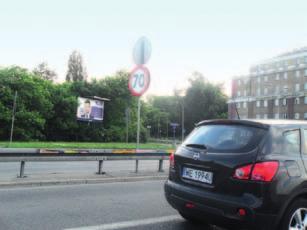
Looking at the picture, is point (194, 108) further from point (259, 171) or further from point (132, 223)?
point (259, 171)

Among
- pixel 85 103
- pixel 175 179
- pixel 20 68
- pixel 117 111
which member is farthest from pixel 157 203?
pixel 117 111

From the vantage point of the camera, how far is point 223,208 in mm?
4324

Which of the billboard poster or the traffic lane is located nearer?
the traffic lane

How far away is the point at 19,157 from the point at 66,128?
39186 mm

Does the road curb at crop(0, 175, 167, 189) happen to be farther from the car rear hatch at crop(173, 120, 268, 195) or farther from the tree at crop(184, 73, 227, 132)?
the tree at crop(184, 73, 227, 132)

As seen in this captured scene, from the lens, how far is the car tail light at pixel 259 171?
165 inches

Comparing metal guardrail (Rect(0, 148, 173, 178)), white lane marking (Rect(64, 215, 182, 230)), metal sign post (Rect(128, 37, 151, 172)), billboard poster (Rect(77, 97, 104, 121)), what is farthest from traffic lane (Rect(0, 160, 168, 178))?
billboard poster (Rect(77, 97, 104, 121))

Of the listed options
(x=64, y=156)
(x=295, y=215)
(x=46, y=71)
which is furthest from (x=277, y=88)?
(x=295, y=215)

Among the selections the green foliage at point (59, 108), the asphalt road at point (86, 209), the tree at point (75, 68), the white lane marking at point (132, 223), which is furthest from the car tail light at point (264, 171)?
the tree at point (75, 68)

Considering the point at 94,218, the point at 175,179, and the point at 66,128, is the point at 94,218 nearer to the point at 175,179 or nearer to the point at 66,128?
the point at 175,179

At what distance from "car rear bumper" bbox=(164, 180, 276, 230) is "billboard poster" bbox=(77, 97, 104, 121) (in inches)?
1436

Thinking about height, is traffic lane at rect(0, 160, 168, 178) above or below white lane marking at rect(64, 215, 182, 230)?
above

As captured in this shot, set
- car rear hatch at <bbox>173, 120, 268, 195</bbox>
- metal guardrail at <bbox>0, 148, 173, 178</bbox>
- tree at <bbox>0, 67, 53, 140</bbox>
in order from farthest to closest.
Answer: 1. tree at <bbox>0, 67, 53, 140</bbox>
2. metal guardrail at <bbox>0, 148, 173, 178</bbox>
3. car rear hatch at <bbox>173, 120, 268, 195</bbox>

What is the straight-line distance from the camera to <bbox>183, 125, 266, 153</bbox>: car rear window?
4520mm
